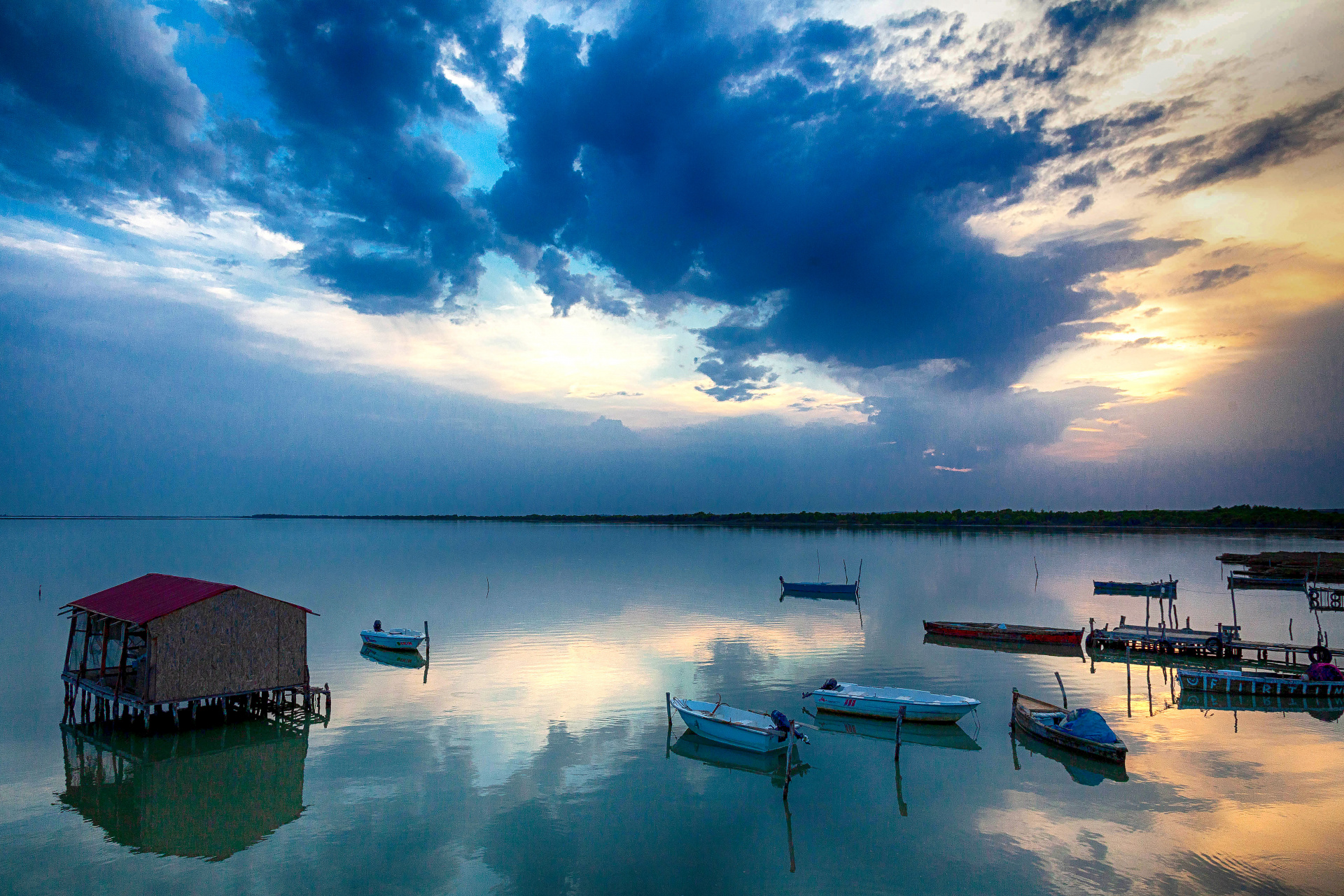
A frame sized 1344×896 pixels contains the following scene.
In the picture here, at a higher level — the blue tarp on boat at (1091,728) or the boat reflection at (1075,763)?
the blue tarp on boat at (1091,728)

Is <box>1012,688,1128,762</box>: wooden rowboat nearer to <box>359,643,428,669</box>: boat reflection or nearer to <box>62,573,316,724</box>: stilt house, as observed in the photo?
<box>62,573,316,724</box>: stilt house

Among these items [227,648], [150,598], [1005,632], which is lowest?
[1005,632]

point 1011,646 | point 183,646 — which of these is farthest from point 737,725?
point 1011,646

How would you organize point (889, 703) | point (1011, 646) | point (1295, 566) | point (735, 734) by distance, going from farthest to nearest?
point (1295, 566) < point (1011, 646) < point (889, 703) < point (735, 734)

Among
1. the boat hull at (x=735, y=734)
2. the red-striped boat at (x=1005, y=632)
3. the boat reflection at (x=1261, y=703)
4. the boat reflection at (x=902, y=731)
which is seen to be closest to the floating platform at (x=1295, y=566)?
the red-striped boat at (x=1005, y=632)

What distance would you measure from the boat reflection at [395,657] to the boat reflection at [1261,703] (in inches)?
1321

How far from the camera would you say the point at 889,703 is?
23797 mm

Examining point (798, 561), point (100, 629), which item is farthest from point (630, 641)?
point (798, 561)

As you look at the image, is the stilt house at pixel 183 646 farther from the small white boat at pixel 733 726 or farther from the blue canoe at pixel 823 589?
the blue canoe at pixel 823 589

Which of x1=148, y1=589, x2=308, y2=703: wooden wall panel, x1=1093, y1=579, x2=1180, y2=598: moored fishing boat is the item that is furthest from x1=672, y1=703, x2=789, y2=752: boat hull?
x1=1093, y1=579, x2=1180, y2=598: moored fishing boat

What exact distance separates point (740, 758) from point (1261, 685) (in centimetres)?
2335

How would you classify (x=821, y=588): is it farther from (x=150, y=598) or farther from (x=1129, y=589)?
(x=150, y=598)

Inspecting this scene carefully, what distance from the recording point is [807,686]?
93.1 ft

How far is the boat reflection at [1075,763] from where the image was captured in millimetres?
19062
